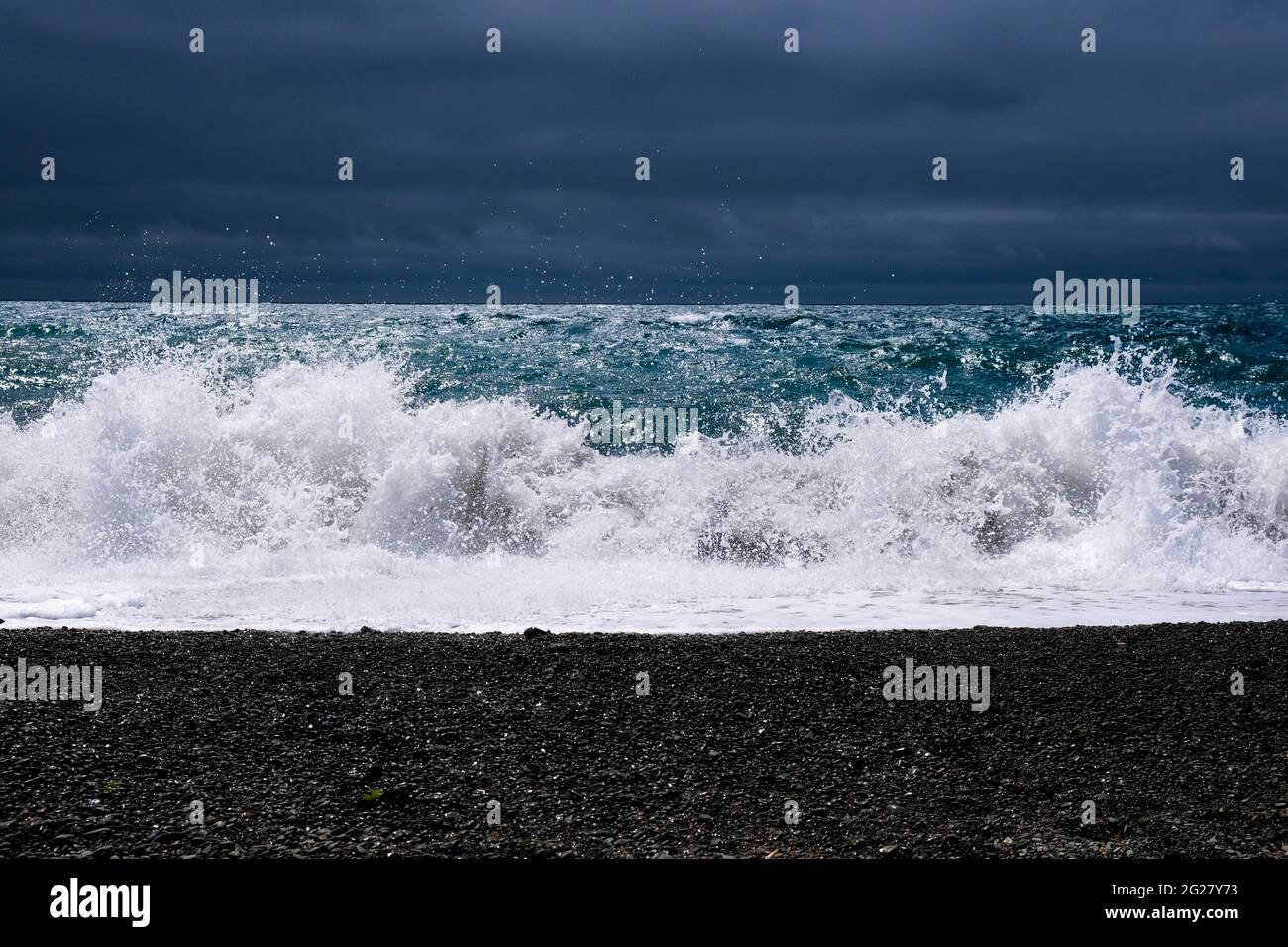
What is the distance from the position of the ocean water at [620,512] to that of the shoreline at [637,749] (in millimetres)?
1193

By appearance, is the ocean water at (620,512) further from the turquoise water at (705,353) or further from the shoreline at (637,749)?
the turquoise water at (705,353)

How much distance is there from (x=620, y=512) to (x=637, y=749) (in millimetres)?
6699

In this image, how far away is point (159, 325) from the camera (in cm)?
2764

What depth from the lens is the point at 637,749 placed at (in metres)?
4.57

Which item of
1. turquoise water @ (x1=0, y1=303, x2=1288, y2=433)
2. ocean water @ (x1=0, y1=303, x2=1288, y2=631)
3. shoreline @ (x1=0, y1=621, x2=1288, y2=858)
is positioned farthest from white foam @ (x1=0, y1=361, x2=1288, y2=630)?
turquoise water @ (x1=0, y1=303, x2=1288, y2=433)

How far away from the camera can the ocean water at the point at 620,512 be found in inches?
316

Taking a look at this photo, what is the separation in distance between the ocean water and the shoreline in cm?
119

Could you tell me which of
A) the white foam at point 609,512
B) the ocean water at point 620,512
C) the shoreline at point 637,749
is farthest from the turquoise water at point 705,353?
the shoreline at point 637,749

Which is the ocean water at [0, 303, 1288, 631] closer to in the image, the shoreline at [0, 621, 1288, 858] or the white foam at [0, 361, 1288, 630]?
the white foam at [0, 361, 1288, 630]

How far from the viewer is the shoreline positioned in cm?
373

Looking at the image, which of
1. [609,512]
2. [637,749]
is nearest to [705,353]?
[609,512]

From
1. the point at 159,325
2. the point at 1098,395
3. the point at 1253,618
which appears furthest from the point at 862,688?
the point at 159,325

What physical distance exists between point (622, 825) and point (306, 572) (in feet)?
19.5
